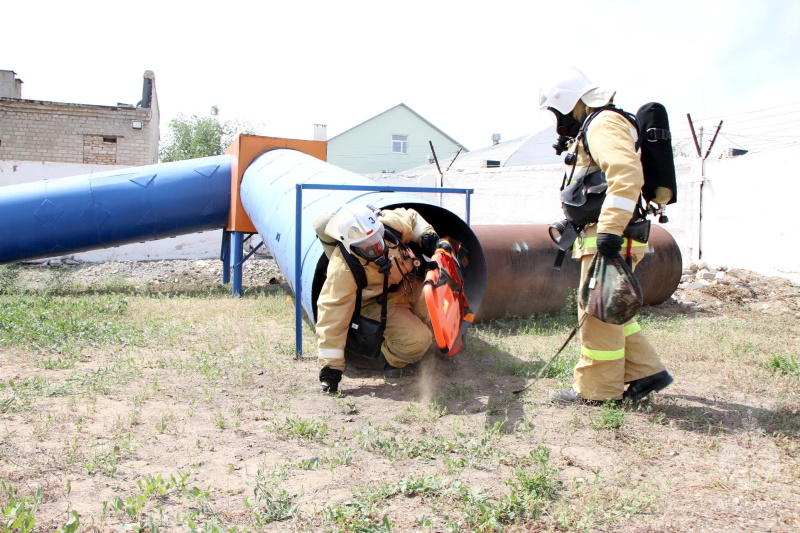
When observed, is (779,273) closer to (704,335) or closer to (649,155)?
(704,335)

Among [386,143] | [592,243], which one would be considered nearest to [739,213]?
[592,243]

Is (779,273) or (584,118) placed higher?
(584,118)

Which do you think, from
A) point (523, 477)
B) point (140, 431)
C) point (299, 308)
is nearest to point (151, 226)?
point (299, 308)

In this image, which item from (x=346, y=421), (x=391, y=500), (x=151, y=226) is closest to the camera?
(x=391, y=500)

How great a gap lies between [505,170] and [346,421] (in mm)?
10637

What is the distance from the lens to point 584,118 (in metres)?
4.09

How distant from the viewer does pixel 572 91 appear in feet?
13.0

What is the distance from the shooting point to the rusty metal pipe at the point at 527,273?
689 cm

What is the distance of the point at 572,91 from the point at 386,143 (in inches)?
1241

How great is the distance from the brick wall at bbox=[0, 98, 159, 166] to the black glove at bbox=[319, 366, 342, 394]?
17964 mm

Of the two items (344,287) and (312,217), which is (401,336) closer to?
(344,287)

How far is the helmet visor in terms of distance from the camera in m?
4.32

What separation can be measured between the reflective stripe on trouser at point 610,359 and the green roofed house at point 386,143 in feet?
100

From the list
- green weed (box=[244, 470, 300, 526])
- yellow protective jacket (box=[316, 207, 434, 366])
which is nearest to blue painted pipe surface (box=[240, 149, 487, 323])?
yellow protective jacket (box=[316, 207, 434, 366])
